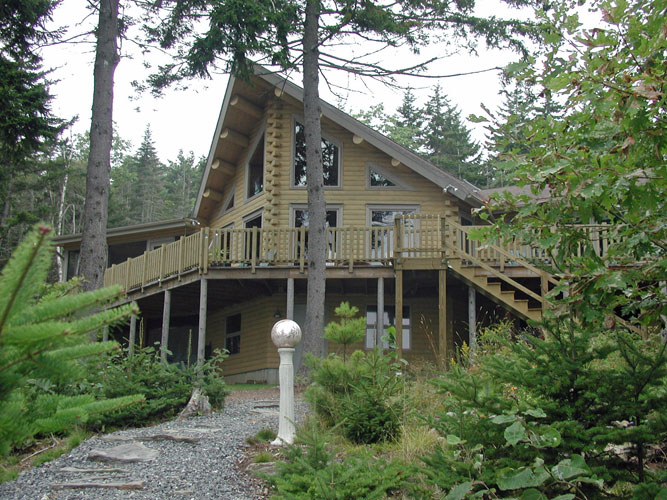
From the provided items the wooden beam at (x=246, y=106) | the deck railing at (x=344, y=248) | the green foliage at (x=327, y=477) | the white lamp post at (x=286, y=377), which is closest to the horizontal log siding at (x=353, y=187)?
the wooden beam at (x=246, y=106)

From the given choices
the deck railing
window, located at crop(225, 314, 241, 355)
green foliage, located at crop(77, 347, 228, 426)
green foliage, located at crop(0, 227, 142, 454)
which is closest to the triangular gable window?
the deck railing

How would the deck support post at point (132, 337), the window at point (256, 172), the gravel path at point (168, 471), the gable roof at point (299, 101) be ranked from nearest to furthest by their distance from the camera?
the gravel path at point (168, 471), the deck support post at point (132, 337), the gable roof at point (299, 101), the window at point (256, 172)

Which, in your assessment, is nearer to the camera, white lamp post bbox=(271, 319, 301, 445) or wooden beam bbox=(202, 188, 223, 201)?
white lamp post bbox=(271, 319, 301, 445)

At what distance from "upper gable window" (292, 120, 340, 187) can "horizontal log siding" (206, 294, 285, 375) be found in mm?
3468

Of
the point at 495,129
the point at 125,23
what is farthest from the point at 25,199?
the point at 495,129

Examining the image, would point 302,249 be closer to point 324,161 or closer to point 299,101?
point 324,161

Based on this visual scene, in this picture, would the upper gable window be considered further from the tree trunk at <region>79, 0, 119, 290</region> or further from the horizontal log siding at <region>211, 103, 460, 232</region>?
the tree trunk at <region>79, 0, 119, 290</region>

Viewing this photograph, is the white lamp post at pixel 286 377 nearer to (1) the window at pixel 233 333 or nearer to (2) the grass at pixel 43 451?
(2) the grass at pixel 43 451

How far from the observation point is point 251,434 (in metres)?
7.85

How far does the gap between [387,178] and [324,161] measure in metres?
1.89

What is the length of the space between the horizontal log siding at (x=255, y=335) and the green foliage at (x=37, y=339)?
16.4 m

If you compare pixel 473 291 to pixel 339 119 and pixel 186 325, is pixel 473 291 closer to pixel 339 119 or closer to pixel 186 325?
pixel 339 119

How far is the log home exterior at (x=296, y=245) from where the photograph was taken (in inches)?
621

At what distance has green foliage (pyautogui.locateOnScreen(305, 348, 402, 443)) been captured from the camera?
6.85 metres
